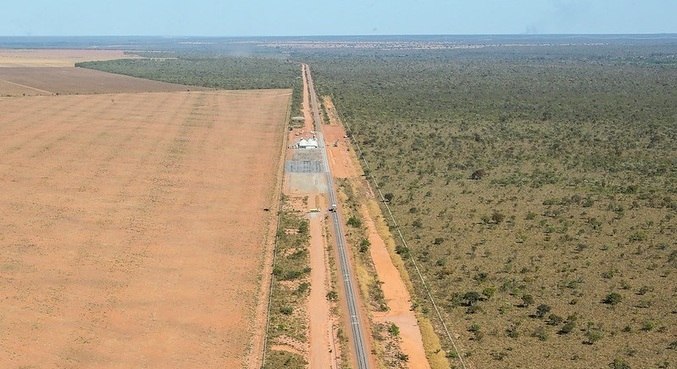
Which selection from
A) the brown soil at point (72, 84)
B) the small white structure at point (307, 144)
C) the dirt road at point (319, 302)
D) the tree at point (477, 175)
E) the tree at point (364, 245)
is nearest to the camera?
the dirt road at point (319, 302)

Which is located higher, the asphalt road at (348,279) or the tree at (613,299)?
the tree at (613,299)

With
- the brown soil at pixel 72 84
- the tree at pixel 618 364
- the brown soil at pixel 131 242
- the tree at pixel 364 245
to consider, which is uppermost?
the tree at pixel 618 364

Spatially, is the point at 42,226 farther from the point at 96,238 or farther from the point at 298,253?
the point at 298,253

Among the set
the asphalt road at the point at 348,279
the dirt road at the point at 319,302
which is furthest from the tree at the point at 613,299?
the dirt road at the point at 319,302

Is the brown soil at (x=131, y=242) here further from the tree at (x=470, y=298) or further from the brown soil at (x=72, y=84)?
the brown soil at (x=72, y=84)

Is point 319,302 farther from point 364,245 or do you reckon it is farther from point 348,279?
point 364,245

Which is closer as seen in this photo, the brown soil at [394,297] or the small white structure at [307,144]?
the brown soil at [394,297]

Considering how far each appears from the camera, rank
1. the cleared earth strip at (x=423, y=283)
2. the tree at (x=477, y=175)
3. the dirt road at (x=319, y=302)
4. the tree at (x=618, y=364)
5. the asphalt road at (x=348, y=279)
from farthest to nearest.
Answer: the tree at (x=477, y=175) < the cleared earth strip at (x=423, y=283) < the asphalt road at (x=348, y=279) < the dirt road at (x=319, y=302) < the tree at (x=618, y=364)

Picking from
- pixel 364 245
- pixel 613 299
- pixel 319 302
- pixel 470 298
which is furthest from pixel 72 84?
pixel 613 299
